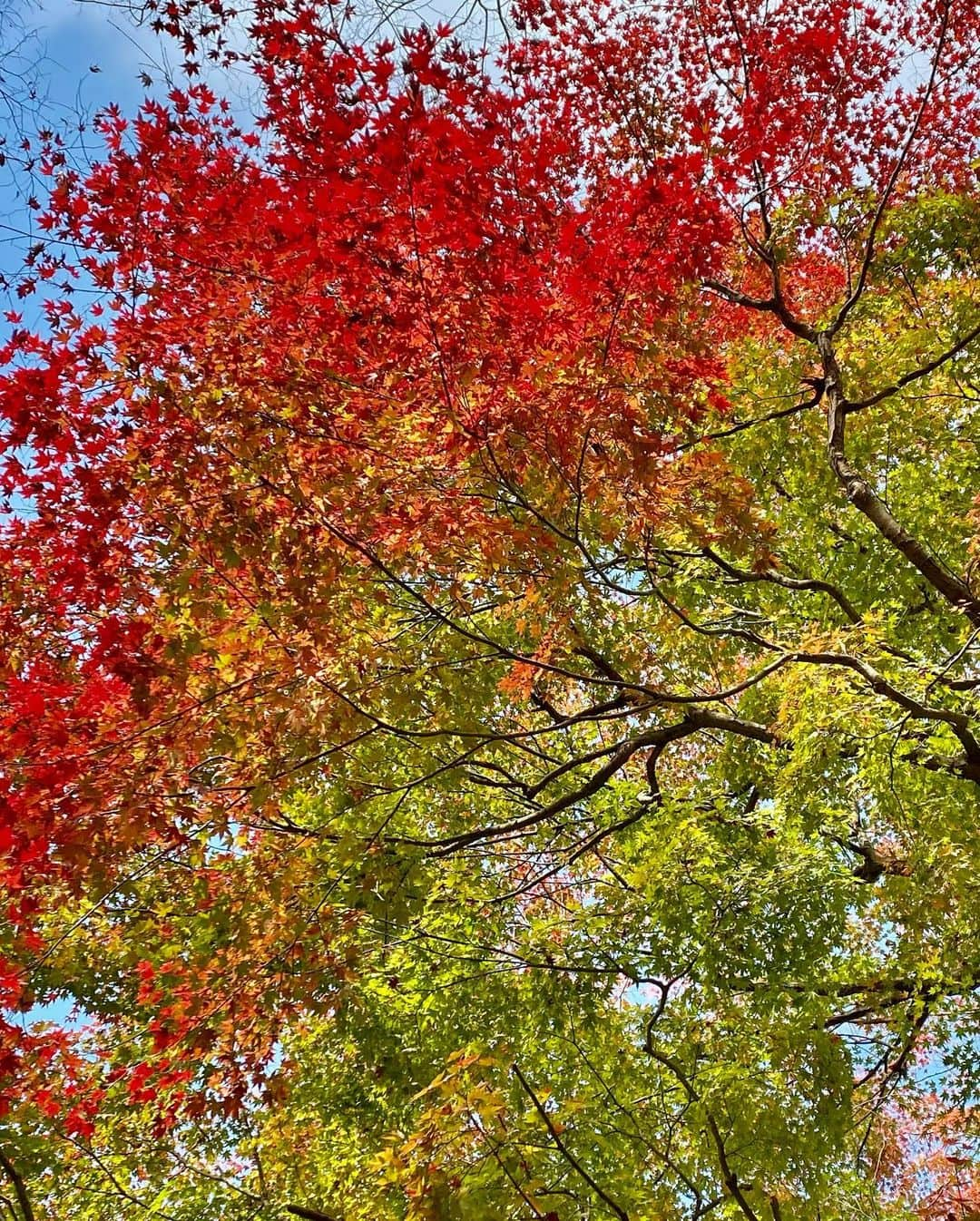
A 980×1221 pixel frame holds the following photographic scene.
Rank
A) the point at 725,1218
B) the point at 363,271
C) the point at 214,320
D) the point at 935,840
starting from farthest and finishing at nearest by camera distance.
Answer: the point at 935,840 → the point at 725,1218 → the point at 363,271 → the point at 214,320

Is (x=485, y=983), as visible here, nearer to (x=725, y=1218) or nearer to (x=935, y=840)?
(x=725, y=1218)

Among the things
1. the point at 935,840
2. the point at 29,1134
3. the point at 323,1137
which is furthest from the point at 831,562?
the point at 29,1134

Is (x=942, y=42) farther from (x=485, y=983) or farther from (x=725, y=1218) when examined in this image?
(x=725, y=1218)

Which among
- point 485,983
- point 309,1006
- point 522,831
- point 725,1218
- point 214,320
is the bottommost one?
point 725,1218

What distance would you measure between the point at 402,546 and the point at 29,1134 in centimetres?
631

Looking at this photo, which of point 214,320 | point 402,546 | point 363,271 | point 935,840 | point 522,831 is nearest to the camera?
point 402,546

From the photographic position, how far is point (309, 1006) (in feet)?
16.2

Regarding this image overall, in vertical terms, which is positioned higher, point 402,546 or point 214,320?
point 214,320

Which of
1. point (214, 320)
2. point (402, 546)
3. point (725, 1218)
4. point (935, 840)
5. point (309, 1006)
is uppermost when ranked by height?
point (214, 320)

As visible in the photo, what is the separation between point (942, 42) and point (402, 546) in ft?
19.8

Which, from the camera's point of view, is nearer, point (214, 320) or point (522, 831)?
point (214, 320)

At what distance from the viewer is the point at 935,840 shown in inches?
258

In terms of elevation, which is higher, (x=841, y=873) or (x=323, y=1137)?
(x=323, y=1137)

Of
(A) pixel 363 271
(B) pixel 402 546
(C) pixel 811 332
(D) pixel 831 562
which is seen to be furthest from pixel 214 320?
(D) pixel 831 562
